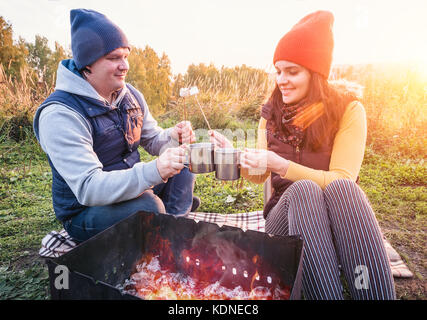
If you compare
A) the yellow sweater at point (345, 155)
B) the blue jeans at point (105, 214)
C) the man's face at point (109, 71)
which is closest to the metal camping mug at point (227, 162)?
the yellow sweater at point (345, 155)

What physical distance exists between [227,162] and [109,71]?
3.54 feet

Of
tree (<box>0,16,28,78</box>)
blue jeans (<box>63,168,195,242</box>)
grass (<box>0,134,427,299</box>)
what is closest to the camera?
blue jeans (<box>63,168,195,242</box>)

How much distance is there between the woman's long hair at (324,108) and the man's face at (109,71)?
135cm

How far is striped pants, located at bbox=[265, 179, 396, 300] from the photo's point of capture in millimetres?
1431

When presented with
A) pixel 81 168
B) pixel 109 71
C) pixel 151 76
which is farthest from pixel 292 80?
pixel 151 76

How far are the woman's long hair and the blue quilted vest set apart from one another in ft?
4.34

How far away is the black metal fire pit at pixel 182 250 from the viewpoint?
57.0 inches

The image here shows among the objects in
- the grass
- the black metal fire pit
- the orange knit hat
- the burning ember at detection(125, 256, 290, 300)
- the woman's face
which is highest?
the orange knit hat

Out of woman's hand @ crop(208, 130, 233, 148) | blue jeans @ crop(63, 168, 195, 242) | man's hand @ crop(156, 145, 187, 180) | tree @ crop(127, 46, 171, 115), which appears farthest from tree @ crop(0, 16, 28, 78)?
man's hand @ crop(156, 145, 187, 180)

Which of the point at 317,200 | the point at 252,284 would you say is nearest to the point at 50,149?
the point at 252,284

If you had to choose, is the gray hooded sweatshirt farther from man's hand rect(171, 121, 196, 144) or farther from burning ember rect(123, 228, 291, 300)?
man's hand rect(171, 121, 196, 144)

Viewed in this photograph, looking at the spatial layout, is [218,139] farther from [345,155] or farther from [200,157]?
[345,155]

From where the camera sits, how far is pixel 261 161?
1775 millimetres
